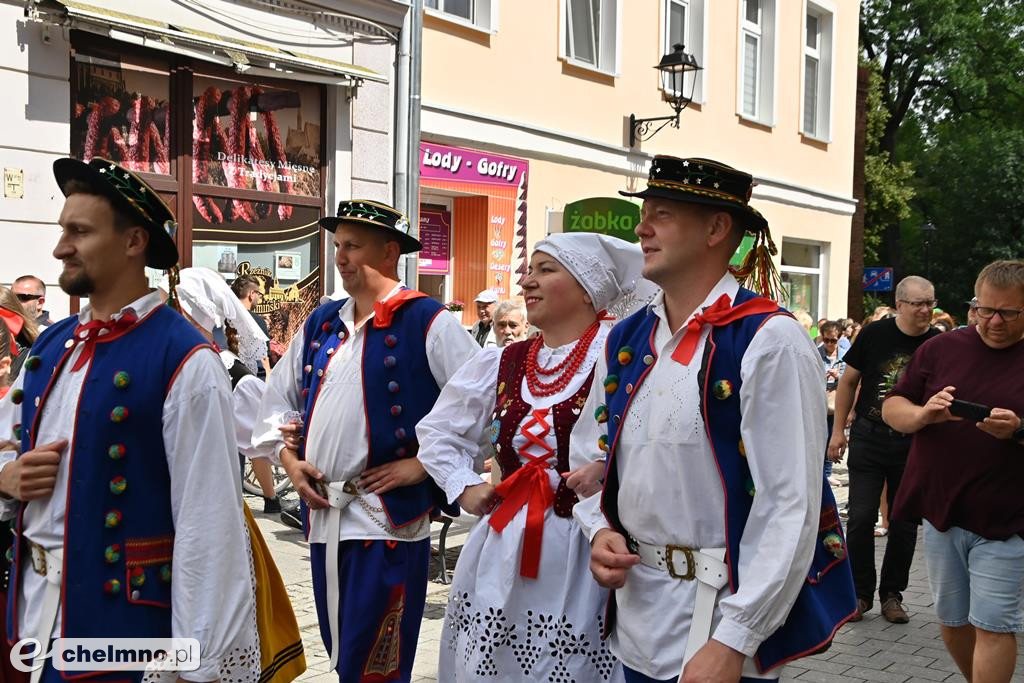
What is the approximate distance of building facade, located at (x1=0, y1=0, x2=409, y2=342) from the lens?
8.83 m

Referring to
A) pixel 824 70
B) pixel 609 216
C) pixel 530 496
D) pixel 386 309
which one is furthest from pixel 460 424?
pixel 824 70

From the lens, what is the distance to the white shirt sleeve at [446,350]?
436cm

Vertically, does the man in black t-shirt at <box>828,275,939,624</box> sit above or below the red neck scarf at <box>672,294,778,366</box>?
below

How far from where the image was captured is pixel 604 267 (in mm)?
3941

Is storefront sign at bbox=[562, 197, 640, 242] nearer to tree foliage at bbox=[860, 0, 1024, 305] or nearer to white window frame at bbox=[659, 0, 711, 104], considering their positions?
white window frame at bbox=[659, 0, 711, 104]

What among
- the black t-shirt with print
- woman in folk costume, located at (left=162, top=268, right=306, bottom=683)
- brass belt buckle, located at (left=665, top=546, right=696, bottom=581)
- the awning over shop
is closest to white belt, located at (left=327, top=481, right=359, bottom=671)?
woman in folk costume, located at (left=162, top=268, right=306, bottom=683)

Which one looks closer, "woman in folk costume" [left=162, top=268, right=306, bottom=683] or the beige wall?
"woman in folk costume" [left=162, top=268, right=306, bottom=683]

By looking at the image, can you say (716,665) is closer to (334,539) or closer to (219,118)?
(334,539)

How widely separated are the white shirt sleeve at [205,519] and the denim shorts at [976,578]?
10.6ft

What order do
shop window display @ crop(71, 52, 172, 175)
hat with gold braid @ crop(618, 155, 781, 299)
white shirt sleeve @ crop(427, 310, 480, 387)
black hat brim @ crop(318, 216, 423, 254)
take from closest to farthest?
hat with gold braid @ crop(618, 155, 781, 299)
white shirt sleeve @ crop(427, 310, 480, 387)
black hat brim @ crop(318, 216, 423, 254)
shop window display @ crop(71, 52, 172, 175)

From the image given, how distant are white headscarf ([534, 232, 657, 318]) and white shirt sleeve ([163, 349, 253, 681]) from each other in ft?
4.65

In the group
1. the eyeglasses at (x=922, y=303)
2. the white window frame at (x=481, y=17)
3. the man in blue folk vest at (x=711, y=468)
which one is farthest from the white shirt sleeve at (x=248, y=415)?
the white window frame at (x=481, y=17)

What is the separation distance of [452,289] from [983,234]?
29.2 meters

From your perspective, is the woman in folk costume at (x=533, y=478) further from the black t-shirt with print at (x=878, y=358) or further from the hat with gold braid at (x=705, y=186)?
the black t-shirt with print at (x=878, y=358)
